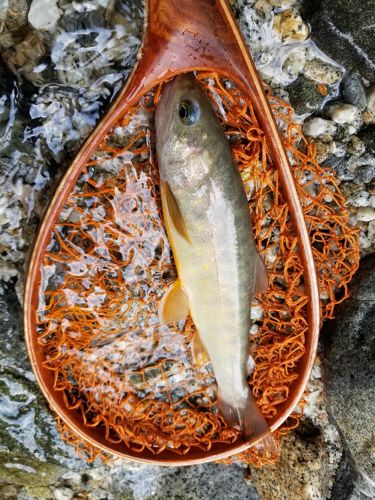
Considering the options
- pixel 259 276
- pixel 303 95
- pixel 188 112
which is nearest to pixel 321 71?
pixel 303 95

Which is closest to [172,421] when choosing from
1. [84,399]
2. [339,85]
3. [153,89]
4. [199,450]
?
[199,450]

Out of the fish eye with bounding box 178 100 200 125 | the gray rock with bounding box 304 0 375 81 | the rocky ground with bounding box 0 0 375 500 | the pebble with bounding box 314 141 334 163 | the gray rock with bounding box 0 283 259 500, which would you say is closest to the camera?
the fish eye with bounding box 178 100 200 125

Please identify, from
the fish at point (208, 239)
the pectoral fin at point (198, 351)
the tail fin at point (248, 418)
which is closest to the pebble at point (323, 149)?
the fish at point (208, 239)

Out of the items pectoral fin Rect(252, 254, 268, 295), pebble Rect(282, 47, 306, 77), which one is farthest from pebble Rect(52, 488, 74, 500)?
pebble Rect(282, 47, 306, 77)

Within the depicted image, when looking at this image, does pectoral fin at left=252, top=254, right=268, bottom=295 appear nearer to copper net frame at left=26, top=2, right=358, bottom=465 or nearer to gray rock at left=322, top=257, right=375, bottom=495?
copper net frame at left=26, top=2, right=358, bottom=465

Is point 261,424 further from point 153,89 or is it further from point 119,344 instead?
point 153,89

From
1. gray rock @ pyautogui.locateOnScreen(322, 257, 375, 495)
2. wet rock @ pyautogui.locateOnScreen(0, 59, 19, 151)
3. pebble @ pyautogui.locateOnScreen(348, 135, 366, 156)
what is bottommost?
gray rock @ pyautogui.locateOnScreen(322, 257, 375, 495)

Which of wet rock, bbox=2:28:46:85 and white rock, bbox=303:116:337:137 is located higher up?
wet rock, bbox=2:28:46:85
